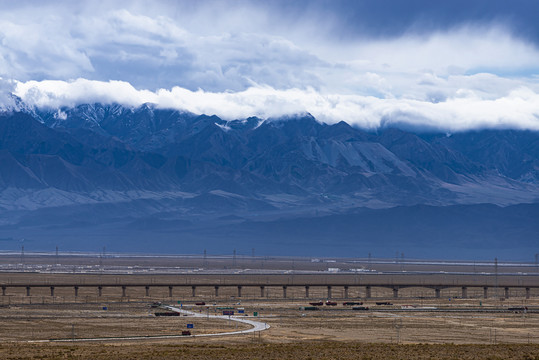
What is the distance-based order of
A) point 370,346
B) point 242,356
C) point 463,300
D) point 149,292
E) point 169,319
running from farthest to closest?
point 149,292
point 463,300
point 169,319
point 370,346
point 242,356

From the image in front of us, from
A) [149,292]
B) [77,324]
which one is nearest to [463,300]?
[149,292]

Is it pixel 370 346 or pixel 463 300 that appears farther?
pixel 463 300

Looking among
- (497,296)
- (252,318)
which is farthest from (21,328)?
(497,296)

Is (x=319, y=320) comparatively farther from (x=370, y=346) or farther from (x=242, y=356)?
(x=242, y=356)

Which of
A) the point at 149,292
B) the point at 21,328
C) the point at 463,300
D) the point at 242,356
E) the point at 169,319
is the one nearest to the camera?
the point at 242,356

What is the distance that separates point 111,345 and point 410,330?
3652 centimetres

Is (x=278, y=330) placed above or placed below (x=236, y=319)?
below

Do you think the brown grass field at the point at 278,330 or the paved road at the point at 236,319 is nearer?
the brown grass field at the point at 278,330

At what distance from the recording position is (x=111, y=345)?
3585 inches

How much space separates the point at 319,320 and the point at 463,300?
61.6m

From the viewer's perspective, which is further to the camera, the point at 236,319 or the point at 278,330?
the point at 236,319

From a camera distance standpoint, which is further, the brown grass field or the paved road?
the paved road

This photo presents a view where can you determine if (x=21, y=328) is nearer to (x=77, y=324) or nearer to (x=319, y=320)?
(x=77, y=324)

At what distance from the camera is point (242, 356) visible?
265ft
